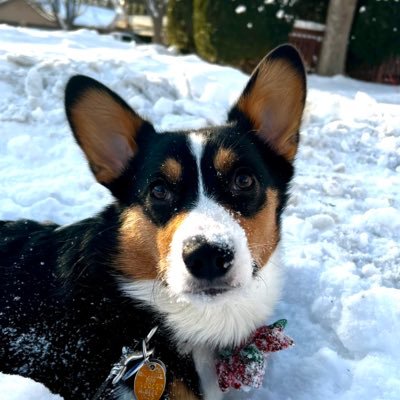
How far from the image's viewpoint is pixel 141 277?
2678 mm

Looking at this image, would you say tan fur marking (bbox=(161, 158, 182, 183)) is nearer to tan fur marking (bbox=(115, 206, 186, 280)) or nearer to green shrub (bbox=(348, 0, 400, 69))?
tan fur marking (bbox=(115, 206, 186, 280))

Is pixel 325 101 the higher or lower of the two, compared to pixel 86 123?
lower

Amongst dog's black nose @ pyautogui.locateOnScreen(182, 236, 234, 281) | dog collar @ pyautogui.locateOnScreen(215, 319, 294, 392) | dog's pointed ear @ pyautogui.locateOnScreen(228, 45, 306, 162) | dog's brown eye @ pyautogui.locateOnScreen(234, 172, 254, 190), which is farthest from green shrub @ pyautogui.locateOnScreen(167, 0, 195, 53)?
dog's black nose @ pyautogui.locateOnScreen(182, 236, 234, 281)

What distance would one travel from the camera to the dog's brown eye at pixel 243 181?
8.36ft

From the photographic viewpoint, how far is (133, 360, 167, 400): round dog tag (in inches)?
94.0

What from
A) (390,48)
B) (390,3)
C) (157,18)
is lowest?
(157,18)

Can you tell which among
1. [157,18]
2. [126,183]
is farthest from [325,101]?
[157,18]

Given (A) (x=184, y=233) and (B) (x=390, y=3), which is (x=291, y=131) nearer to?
(A) (x=184, y=233)

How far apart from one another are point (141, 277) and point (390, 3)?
441 inches

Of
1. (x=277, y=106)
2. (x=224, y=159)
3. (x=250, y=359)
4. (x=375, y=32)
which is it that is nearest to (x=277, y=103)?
(x=277, y=106)

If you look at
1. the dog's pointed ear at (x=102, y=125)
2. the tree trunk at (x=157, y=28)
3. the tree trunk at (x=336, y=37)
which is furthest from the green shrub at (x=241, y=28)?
the tree trunk at (x=157, y=28)

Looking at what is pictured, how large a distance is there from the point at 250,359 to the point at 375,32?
11247mm

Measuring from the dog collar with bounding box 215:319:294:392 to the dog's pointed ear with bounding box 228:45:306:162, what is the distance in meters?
1.00

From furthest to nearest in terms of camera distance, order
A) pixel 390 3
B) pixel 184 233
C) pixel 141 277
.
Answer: pixel 390 3, pixel 141 277, pixel 184 233
